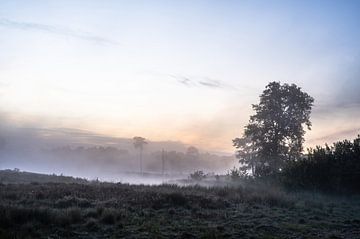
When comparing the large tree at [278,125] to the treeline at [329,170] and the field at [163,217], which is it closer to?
the treeline at [329,170]

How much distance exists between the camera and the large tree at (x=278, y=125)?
165 ft

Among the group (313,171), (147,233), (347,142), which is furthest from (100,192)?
(347,142)

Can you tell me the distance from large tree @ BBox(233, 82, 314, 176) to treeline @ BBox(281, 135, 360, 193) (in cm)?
929

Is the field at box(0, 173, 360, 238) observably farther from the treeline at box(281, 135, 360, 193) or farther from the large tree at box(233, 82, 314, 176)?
the large tree at box(233, 82, 314, 176)

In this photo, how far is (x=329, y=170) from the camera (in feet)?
124

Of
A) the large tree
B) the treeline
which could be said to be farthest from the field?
the large tree

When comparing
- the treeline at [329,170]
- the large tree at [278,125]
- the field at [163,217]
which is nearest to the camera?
the field at [163,217]

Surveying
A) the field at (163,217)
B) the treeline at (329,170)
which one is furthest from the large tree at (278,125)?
the field at (163,217)

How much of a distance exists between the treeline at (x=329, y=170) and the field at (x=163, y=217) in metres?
10.8

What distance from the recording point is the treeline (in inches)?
1436

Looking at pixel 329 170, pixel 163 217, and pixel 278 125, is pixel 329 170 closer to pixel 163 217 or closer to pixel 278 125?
pixel 278 125

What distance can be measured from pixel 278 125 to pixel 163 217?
3489 cm

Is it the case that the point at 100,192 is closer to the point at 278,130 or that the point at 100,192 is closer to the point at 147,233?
the point at 147,233

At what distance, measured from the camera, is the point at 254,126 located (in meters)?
52.1
